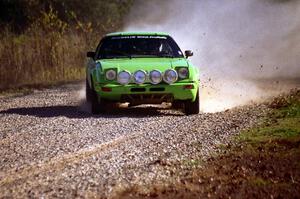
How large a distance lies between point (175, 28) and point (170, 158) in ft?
54.9

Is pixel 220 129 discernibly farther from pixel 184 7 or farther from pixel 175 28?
pixel 184 7

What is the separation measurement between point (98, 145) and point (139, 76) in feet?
9.77

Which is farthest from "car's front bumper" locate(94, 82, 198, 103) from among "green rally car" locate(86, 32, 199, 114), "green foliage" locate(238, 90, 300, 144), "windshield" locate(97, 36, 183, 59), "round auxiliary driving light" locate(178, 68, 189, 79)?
"green foliage" locate(238, 90, 300, 144)

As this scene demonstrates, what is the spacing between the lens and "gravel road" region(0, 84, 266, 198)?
21.8 feet

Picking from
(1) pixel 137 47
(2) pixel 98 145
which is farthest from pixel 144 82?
(2) pixel 98 145

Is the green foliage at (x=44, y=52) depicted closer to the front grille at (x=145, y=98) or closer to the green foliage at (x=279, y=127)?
the front grille at (x=145, y=98)

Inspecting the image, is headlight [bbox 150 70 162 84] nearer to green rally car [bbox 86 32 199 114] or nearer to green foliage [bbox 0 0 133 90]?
green rally car [bbox 86 32 199 114]

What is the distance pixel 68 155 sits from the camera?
7.93 meters

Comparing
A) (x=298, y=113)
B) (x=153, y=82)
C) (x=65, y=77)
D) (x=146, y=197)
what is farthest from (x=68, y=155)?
(x=65, y=77)

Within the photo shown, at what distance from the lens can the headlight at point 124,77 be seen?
11.3 m

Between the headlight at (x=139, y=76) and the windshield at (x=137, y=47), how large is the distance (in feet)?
3.03

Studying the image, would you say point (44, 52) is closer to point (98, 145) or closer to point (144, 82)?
point (144, 82)

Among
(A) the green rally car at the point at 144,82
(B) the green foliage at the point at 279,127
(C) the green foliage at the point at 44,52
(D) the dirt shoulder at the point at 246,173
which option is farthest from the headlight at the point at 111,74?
(C) the green foliage at the point at 44,52

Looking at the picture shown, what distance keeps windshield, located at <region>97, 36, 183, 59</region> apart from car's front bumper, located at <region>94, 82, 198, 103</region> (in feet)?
3.43
